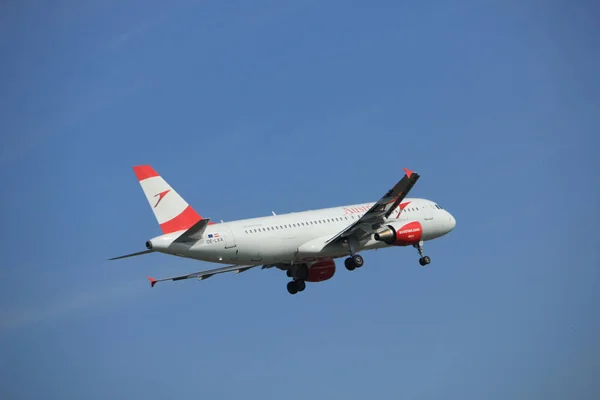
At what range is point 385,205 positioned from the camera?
74000 mm

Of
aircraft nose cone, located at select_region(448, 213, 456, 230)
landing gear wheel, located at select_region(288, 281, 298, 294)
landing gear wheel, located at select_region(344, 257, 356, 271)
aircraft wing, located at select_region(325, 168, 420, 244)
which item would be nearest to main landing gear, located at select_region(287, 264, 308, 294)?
landing gear wheel, located at select_region(288, 281, 298, 294)

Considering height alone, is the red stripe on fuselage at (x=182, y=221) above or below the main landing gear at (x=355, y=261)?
above

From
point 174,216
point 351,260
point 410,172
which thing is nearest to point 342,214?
point 351,260

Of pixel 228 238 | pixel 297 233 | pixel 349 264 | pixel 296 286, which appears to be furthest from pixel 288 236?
pixel 296 286

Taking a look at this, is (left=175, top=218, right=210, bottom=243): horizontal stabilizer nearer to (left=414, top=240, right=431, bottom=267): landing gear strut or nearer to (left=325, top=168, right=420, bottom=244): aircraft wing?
(left=325, top=168, right=420, bottom=244): aircraft wing

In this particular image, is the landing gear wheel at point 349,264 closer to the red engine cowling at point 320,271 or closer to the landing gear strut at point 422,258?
the red engine cowling at point 320,271

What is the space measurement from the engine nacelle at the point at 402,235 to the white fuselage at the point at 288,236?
65cm

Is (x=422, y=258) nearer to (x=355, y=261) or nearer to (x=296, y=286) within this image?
(x=355, y=261)

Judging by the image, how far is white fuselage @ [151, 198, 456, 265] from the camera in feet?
226

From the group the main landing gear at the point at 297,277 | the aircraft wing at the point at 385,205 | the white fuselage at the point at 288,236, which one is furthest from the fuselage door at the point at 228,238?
the main landing gear at the point at 297,277

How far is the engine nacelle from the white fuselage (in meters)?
0.65

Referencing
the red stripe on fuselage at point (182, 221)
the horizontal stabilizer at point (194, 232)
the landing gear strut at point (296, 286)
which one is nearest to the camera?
the horizontal stabilizer at point (194, 232)

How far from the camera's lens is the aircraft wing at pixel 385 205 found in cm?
7138

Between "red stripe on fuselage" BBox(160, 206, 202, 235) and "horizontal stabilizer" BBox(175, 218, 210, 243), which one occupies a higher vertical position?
"red stripe on fuselage" BBox(160, 206, 202, 235)
